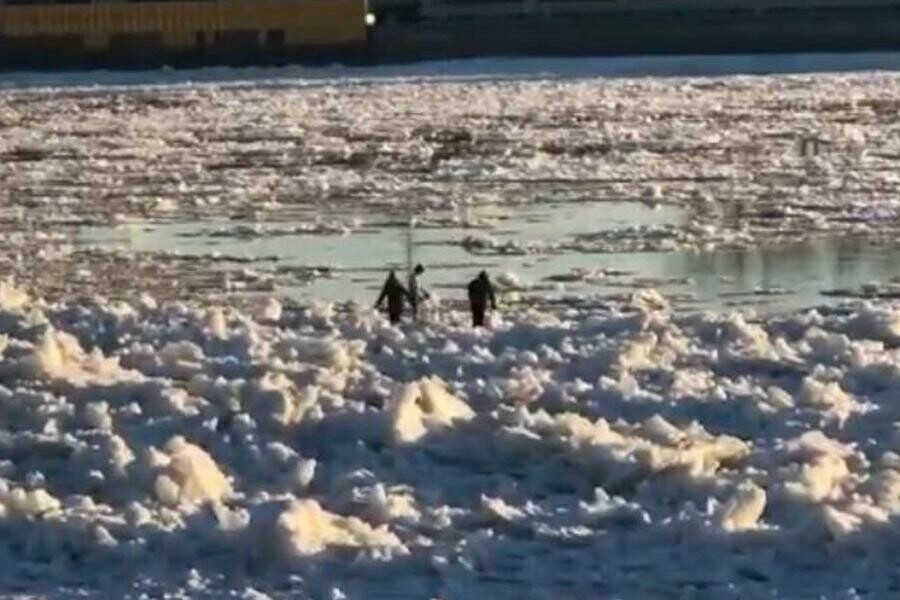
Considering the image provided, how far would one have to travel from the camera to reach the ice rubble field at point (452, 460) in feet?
23.0

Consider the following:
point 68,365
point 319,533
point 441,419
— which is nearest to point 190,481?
point 319,533

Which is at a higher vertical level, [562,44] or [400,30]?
[400,30]

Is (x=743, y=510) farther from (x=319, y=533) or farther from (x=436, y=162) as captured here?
(x=436, y=162)

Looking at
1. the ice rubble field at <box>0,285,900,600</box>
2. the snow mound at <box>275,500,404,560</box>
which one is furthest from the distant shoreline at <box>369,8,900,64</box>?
the snow mound at <box>275,500,404,560</box>

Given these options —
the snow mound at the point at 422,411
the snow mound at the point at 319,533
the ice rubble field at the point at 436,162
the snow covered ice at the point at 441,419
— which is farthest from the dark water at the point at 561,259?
the snow mound at the point at 319,533

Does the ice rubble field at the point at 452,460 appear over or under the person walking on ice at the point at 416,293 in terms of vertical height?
over

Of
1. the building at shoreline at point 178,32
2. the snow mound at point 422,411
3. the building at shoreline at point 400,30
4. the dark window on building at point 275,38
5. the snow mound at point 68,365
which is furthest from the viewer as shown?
the dark window on building at point 275,38

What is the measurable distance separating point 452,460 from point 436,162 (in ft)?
49.8

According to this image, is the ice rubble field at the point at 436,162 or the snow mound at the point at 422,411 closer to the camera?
the snow mound at the point at 422,411

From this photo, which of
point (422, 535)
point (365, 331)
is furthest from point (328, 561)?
point (365, 331)

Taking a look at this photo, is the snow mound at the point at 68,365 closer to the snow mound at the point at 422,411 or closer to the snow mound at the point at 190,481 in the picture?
the snow mound at the point at 422,411

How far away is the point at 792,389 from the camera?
9.63 meters

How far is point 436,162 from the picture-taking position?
23391mm

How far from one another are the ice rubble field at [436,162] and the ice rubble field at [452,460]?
14.1 feet
